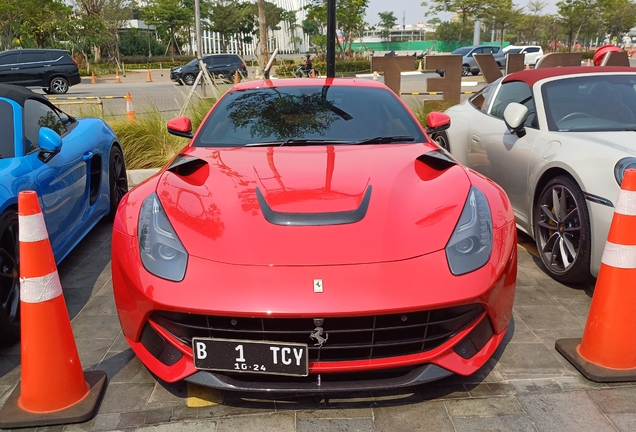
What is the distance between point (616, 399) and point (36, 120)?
3946 millimetres

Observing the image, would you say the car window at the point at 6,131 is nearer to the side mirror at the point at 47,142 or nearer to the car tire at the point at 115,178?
the side mirror at the point at 47,142

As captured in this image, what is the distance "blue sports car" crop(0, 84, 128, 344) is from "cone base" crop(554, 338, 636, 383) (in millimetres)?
2886

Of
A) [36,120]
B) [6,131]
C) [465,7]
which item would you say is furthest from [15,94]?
[465,7]

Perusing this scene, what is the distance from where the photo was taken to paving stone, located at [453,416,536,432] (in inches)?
91.4

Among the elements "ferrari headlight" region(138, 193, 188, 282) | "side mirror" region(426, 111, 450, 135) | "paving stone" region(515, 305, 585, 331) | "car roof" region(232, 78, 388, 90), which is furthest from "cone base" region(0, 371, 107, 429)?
"side mirror" region(426, 111, 450, 135)

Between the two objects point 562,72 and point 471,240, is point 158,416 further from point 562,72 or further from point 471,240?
point 562,72

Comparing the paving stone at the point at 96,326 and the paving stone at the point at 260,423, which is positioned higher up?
the paving stone at the point at 260,423

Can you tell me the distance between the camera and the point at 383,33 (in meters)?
107

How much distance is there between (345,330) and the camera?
7.22 ft

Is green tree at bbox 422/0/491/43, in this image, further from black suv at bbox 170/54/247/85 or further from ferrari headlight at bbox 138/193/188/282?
ferrari headlight at bbox 138/193/188/282

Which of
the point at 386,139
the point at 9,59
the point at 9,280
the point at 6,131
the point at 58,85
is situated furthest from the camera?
the point at 58,85

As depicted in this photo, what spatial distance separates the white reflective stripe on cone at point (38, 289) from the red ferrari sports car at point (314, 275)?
0.27 m

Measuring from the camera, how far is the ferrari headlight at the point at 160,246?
2346 millimetres

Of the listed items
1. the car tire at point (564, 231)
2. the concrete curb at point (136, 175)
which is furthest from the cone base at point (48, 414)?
the concrete curb at point (136, 175)
